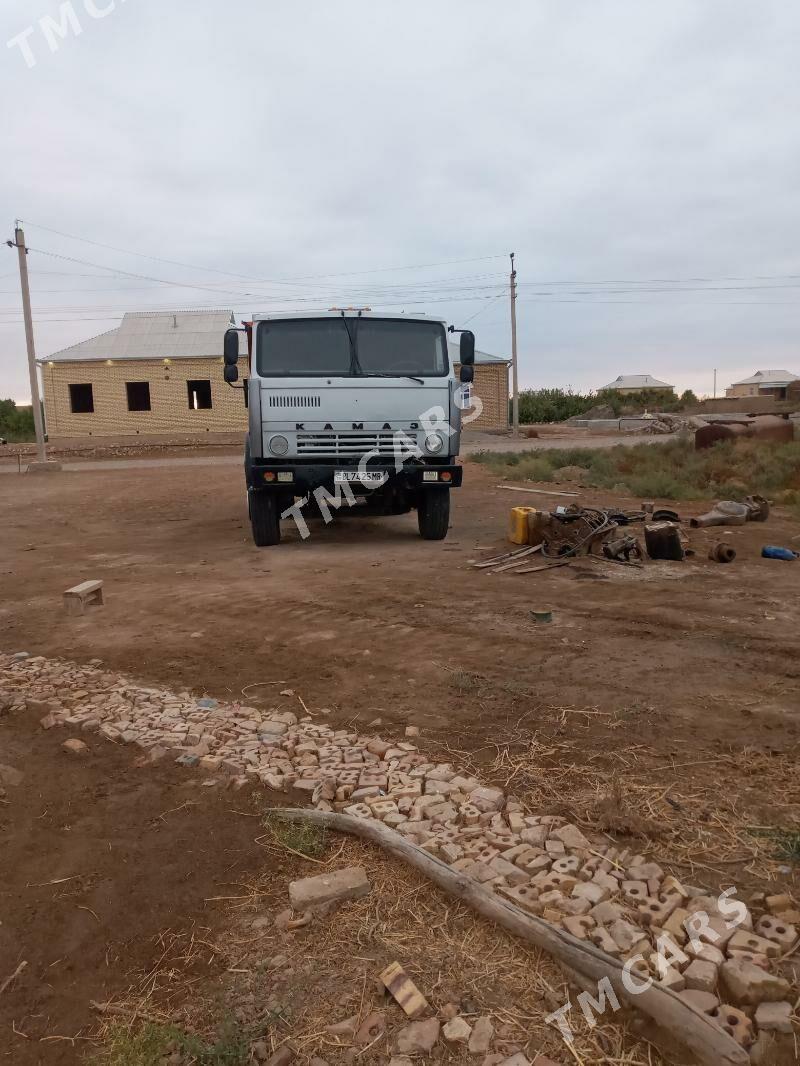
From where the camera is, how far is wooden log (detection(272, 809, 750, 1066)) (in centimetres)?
191

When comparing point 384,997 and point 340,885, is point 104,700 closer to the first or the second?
point 340,885

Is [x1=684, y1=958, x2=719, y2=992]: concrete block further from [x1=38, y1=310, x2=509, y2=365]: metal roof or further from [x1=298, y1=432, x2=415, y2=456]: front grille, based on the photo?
[x1=38, y1=310, x2=509, y2=365]: metal roof

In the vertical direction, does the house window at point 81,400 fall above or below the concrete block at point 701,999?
above

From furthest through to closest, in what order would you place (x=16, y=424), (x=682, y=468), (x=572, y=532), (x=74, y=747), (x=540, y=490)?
(x=16, y=424)
(x=682, y=468)
(x=540, y=490)
(x=572, y=532)
(x=74, y=747)

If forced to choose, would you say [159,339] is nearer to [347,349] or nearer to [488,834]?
[347,349]

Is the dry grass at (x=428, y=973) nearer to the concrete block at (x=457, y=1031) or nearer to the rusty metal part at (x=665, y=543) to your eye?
the concrete block at (x=457, y=1031)

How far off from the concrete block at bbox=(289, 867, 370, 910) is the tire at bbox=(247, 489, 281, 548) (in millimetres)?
6676

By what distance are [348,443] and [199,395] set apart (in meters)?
26.6

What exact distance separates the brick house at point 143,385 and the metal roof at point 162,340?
41 millimetres

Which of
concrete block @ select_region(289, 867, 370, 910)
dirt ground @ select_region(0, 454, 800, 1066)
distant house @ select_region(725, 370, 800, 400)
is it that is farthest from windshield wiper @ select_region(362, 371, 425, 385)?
distant house @ select_region(725, 370, 800, 400)

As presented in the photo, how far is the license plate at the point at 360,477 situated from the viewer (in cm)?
871

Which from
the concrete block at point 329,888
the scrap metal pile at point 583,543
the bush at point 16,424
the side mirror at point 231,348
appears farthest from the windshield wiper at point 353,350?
the bush at point 16,424

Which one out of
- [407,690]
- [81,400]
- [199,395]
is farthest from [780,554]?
[81,400]

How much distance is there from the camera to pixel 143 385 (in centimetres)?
3275
